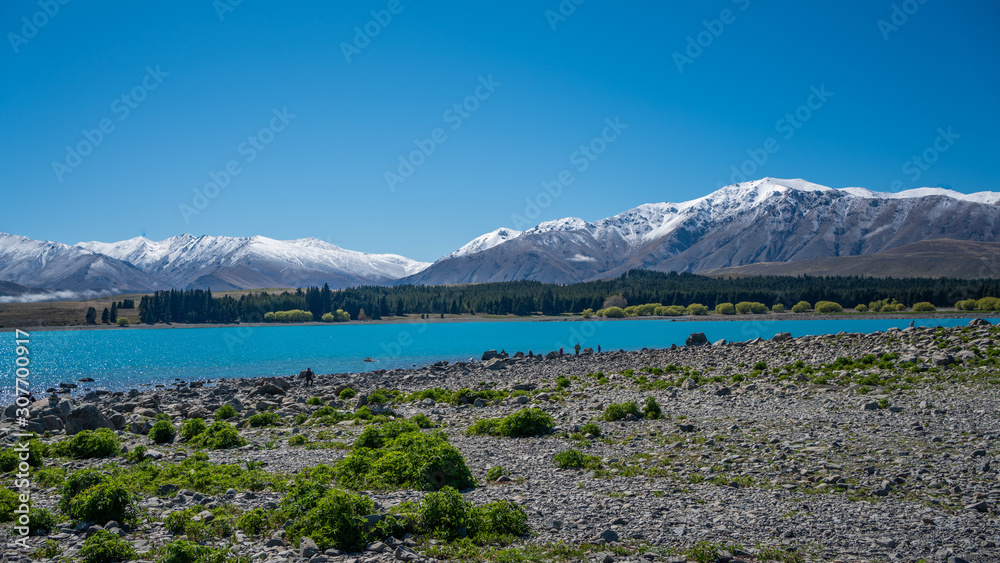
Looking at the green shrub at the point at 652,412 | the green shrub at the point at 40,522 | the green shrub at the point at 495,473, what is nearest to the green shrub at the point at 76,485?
the green shrub at the point at 40,522

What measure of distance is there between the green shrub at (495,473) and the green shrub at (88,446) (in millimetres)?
12890

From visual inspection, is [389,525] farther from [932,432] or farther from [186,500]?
[932,432]

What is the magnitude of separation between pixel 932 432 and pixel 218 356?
3343 inches

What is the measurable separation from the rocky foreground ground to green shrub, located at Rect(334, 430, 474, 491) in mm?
528

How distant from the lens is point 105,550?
933 cm

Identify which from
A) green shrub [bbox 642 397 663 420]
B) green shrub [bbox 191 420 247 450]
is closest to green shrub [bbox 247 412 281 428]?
green shrub [bbox 191 420 247 450]

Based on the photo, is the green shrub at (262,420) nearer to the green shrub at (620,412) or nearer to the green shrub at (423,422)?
the green shrub at (423,422)

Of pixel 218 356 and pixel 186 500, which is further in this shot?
pixel 218 356

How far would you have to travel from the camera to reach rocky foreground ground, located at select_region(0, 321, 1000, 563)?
31.7 feet

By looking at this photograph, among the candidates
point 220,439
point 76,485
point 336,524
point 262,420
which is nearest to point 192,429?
point 262,420

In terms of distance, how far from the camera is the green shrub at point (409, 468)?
13.8m

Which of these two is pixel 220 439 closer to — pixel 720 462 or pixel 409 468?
pixel 409 468

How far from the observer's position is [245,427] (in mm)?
24625

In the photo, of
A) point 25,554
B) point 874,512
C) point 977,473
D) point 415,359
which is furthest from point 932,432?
point 415,359
